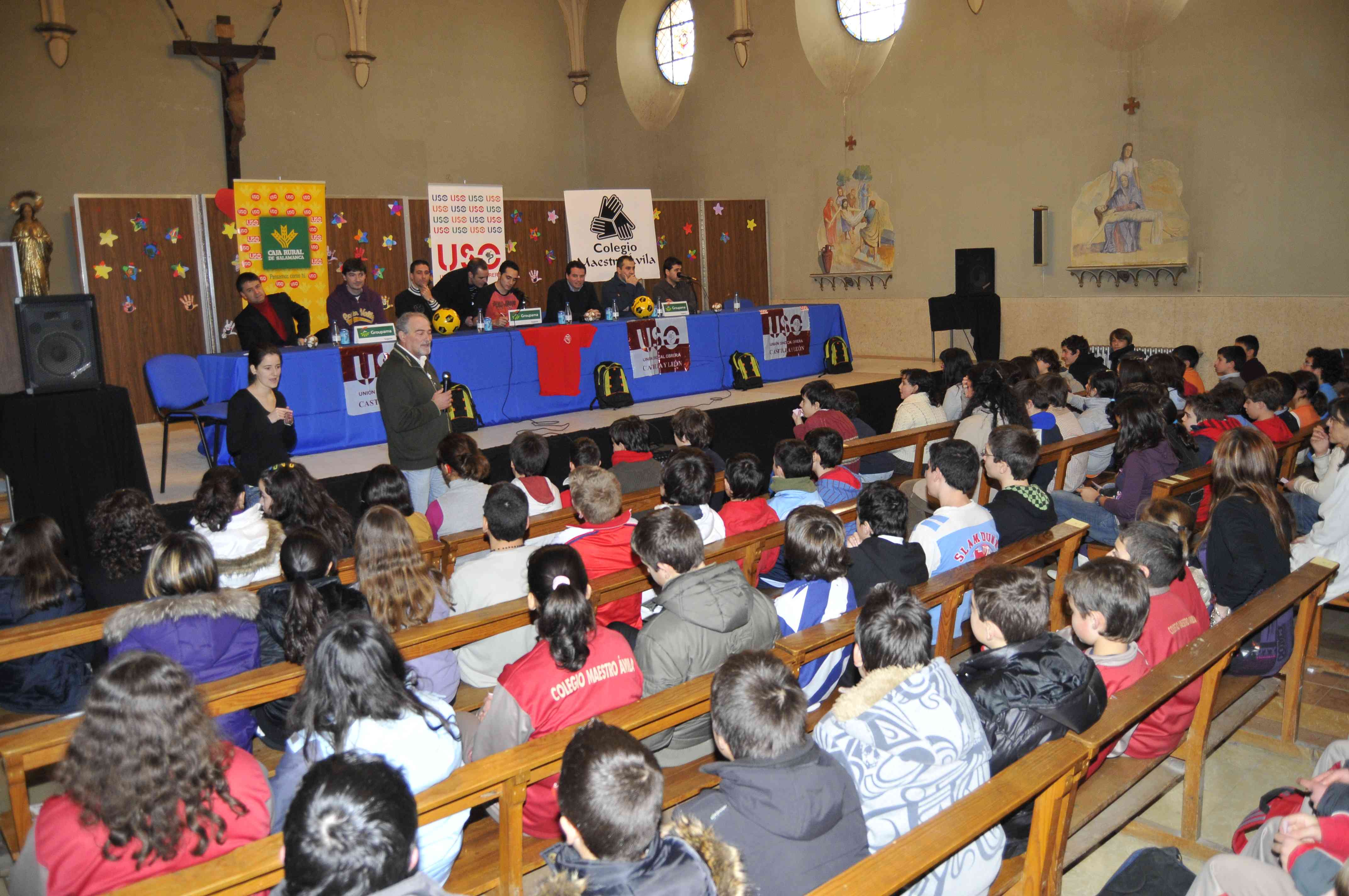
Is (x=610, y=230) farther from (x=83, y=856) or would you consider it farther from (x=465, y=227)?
(x=83, y=856)

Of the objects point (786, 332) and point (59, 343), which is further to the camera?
point (786, 332)

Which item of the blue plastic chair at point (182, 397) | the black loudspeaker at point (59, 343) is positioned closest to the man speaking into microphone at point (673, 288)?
the blue plastic chair at point (182, 397)

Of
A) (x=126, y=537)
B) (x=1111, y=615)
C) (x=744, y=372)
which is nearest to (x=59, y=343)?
(x=126, y=537)

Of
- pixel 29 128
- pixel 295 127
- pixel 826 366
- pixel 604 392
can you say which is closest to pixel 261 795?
pixel 604 392

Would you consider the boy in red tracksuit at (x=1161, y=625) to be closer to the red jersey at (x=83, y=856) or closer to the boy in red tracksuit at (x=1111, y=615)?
the boy in red tracksuit at (x=1111, y=615)

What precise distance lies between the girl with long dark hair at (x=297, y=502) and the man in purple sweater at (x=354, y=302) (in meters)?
4.15

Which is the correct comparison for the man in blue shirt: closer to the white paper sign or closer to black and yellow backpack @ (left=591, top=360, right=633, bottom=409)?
black and yellow backpack @ (left=591, top=360, right=633, bottom=409)

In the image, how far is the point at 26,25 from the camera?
9.45 metres

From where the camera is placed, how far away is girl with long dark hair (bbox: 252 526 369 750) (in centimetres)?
249

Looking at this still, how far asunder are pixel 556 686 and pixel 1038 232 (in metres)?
8.95

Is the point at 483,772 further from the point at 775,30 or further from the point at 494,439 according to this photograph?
the point at 775,30

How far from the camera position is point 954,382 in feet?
20.2

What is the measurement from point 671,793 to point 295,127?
11023mm

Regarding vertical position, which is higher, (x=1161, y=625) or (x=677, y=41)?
(x=677, y=41)
